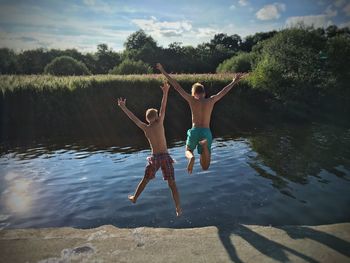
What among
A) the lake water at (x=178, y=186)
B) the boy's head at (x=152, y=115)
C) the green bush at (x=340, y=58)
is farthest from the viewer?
the green bush at (x=340, y=58)

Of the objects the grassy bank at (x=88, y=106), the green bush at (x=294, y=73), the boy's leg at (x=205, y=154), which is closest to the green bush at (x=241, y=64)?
the green bush at (x=294, y=73)

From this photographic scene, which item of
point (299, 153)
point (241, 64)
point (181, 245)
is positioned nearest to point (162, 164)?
point (181, 245)

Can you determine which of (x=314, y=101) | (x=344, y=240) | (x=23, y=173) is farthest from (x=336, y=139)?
(x=23, y=173)

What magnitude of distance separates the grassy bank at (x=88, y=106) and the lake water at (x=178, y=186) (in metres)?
3.84

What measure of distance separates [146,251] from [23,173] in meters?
9.19

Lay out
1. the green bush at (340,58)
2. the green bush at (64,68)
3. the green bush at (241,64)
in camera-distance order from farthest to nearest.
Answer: the green bush at (64,68), the green bush at (241,64), the green bush at (340,58)

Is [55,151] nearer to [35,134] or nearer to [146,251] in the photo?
[35,134]

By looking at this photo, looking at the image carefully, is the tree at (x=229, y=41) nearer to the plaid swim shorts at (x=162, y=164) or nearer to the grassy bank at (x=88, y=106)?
the grassy bank at (x=88, y=106)

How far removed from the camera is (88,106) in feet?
83.7

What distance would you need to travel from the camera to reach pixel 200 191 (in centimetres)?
1206

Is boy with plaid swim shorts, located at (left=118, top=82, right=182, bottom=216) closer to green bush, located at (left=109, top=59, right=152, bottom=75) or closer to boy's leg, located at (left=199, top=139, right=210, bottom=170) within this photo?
→ boy's leg, located at (left=199, top=139, right=210, bottom=170)

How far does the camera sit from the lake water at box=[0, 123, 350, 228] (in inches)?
400

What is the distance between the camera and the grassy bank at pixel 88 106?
77.5 ft

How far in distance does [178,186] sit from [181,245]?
209 inches
